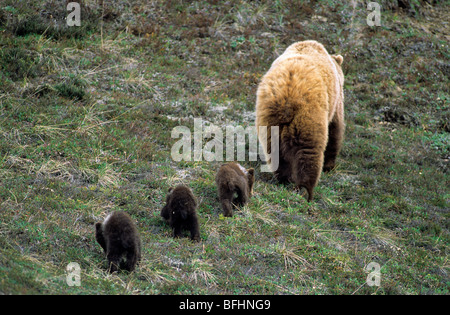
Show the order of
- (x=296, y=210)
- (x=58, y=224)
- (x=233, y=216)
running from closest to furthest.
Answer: (x=58, y=224)
(x=233, y=216)
(x=296, y=210)

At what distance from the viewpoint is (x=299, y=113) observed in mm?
7848

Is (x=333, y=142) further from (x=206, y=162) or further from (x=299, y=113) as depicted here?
(x=206, y=162)

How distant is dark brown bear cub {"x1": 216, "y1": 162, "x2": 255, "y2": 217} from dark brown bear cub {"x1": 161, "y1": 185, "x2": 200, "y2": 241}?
0.77 m

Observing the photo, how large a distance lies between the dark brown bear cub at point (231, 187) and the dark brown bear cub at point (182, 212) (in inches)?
30.3

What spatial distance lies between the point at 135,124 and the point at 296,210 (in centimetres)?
394

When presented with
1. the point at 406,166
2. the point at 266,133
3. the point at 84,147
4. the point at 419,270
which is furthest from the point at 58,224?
the point at 406,166

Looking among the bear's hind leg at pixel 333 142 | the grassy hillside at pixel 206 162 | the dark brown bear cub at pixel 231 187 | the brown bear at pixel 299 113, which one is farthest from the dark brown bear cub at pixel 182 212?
the bear's hind leg at pixel 333 142

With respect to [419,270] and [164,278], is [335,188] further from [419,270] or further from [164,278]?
[164,278]

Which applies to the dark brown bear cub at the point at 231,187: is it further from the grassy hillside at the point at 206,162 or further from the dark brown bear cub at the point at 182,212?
the dark brown bear cub at the point at 182,212

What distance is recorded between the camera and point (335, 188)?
920cm

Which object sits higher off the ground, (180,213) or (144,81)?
(144,81)

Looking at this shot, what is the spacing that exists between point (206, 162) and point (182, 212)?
9.57 ft

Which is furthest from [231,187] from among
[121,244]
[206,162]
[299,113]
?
[121,244]

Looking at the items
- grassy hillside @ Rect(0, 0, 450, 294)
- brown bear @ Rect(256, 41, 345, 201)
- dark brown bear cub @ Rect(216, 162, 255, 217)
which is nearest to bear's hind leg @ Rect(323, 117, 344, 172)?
grassy hillside @ Rect(0, 0, 450, 294)
